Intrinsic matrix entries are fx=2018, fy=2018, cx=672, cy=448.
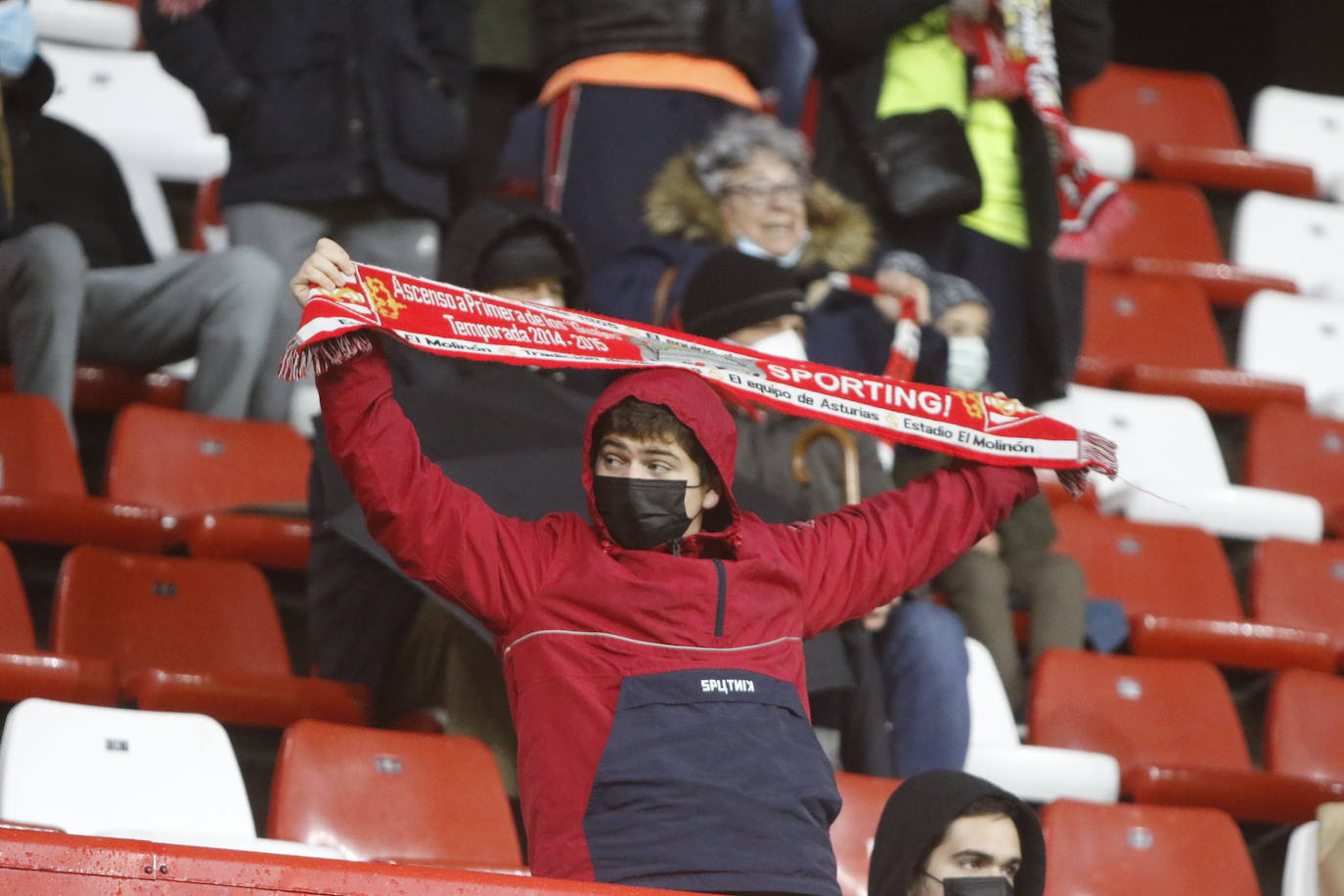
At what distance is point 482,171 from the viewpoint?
206 inches

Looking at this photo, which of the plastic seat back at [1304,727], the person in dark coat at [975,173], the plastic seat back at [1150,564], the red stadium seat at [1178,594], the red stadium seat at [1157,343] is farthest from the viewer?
the red stadium seat at [1157,343]

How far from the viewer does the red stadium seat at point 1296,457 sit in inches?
197

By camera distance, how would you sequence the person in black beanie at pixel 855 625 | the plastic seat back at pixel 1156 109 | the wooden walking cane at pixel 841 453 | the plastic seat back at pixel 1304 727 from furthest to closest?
the plastic seat back at pixel 1156 109, the plastic seat back at pixel 1304 727, the wooden walking cane at pixel 841 453, the person in black beanie at pixel 855 625

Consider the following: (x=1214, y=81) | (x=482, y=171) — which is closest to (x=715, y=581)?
(x=482, y=171)

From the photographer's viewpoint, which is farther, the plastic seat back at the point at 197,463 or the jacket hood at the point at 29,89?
the jacket hood at the point at 29,89

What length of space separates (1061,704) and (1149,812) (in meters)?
0.43

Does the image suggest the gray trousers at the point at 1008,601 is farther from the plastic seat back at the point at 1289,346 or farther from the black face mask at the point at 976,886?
the plastic seat back at the point at 1289,346

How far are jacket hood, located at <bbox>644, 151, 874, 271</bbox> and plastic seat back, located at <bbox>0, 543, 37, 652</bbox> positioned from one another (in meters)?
1.64

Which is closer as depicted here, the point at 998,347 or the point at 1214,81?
the point at 998,347

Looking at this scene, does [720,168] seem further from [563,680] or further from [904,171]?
[563,680]

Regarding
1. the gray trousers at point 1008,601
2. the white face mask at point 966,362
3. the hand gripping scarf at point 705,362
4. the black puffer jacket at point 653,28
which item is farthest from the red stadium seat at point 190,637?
the black puffer jacket at point 653,28

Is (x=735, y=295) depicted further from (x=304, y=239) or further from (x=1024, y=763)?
(x=304, y=239)

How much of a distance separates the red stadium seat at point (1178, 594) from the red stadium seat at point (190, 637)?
177cm

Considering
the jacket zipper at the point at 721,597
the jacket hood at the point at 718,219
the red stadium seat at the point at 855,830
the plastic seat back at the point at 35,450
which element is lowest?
the red stadium seat at the point at 855,830
